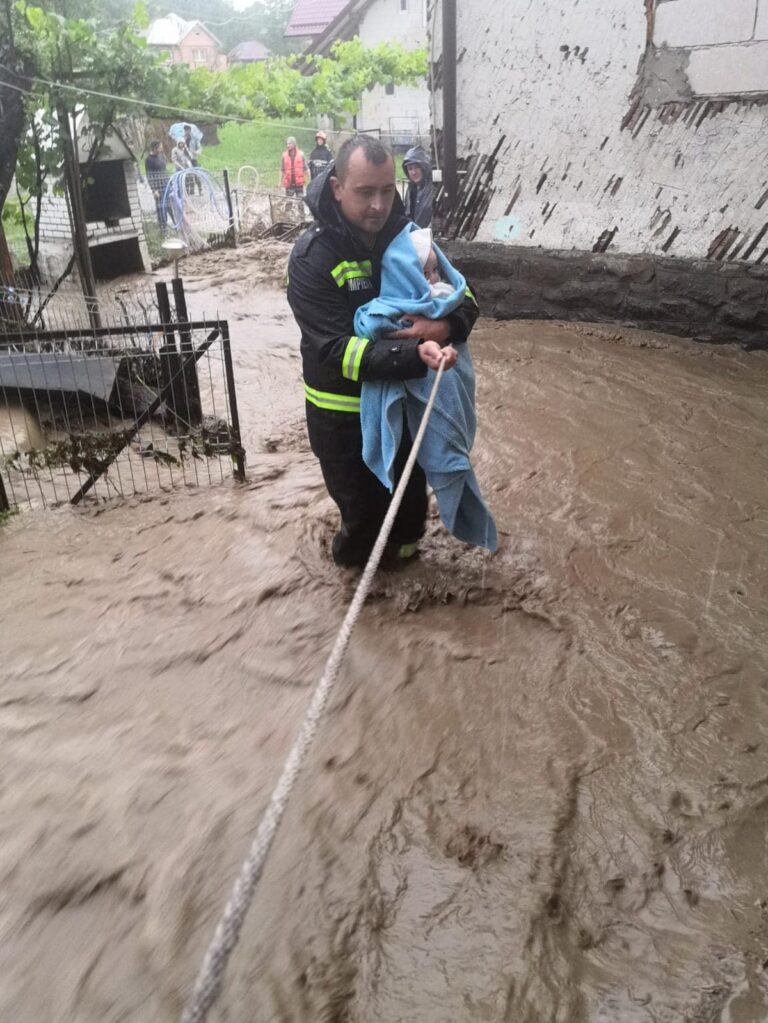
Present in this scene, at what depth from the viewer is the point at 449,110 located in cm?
712

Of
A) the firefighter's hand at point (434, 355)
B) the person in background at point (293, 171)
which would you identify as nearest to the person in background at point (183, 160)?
the person in background at point (293, 171)

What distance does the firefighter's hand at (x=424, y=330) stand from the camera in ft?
9.39

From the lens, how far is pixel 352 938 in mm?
1977

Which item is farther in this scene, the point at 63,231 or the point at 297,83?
the point at 63,231

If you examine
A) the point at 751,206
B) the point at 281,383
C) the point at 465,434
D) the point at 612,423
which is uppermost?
the point at 751,206

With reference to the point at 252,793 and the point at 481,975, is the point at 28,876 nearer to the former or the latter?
the point at 252,793

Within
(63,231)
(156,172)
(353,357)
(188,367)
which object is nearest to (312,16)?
(156,172)

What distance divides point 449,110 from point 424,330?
5300mm

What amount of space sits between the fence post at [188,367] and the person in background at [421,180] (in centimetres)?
289

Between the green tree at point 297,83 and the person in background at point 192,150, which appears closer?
the green tree at point 297,83

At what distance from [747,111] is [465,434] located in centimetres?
448

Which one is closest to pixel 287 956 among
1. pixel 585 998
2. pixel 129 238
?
pixel 585 998

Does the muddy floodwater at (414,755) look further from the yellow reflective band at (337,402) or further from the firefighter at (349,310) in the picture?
the yellow reflective band at (337,402)

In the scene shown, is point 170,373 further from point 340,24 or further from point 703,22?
point 340,24
